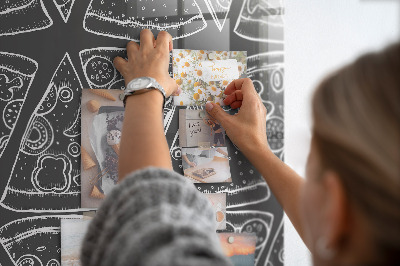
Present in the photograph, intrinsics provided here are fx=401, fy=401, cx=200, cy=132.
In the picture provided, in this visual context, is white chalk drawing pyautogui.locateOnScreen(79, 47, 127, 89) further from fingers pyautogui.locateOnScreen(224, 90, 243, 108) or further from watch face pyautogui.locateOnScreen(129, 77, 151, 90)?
fingers pyautogui.locateOnScreen(224, 90, 243, 108)

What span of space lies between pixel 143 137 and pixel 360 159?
1.33 feet

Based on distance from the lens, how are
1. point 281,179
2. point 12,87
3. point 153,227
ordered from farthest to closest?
point 281,179, point 12,87, point 153,227

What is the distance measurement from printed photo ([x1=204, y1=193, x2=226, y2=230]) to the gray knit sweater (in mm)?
335

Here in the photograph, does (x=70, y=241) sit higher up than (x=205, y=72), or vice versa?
(x=205, y=72)

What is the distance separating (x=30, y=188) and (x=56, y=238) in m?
0.12

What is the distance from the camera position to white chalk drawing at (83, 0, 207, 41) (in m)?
0.86

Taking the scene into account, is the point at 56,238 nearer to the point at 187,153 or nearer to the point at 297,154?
the point at 187,153

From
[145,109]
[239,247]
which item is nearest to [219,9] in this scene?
[145,109]

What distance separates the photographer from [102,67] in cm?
87

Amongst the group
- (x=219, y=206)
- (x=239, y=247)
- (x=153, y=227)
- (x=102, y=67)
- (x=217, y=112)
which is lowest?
(x=239, y=247)

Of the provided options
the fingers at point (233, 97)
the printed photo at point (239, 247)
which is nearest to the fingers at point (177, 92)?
the fingers at point (233, 97)

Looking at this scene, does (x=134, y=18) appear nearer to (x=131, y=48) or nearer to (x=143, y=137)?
(x=131, y=48)

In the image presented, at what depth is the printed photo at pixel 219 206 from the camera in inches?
37.5

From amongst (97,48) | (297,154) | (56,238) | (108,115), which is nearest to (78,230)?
(56,238)
